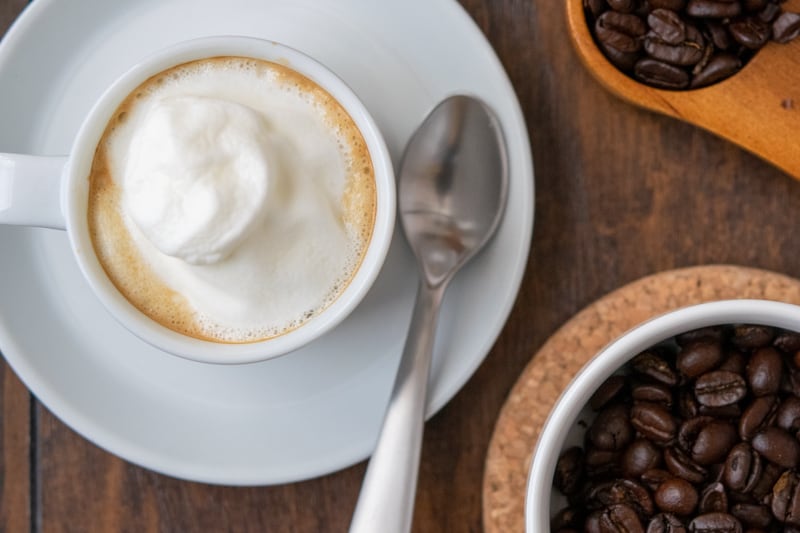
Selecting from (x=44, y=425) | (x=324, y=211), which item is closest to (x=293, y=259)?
(x=324, y=211)

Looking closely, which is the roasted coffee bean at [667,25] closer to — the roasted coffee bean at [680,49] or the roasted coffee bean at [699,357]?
the roasted coffee bean at [680,49]

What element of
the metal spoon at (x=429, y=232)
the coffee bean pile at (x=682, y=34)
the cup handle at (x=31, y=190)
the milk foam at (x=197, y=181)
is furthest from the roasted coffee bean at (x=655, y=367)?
the cup handle at (x=31, y=190)

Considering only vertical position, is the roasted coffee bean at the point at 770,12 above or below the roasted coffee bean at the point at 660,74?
below

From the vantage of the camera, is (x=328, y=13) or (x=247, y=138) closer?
(x=247, y=138)

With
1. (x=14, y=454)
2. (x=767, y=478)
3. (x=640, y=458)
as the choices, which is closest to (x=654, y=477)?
(x=640, y=458)

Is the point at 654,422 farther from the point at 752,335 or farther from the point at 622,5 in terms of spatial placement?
the point at 622,5

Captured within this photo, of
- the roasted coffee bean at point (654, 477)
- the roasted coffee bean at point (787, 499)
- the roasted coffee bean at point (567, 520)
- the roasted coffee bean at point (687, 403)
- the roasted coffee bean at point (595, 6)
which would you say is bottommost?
the roasted coffee bean at point (787, 499)

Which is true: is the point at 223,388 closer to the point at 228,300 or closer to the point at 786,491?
the point at 228,300
